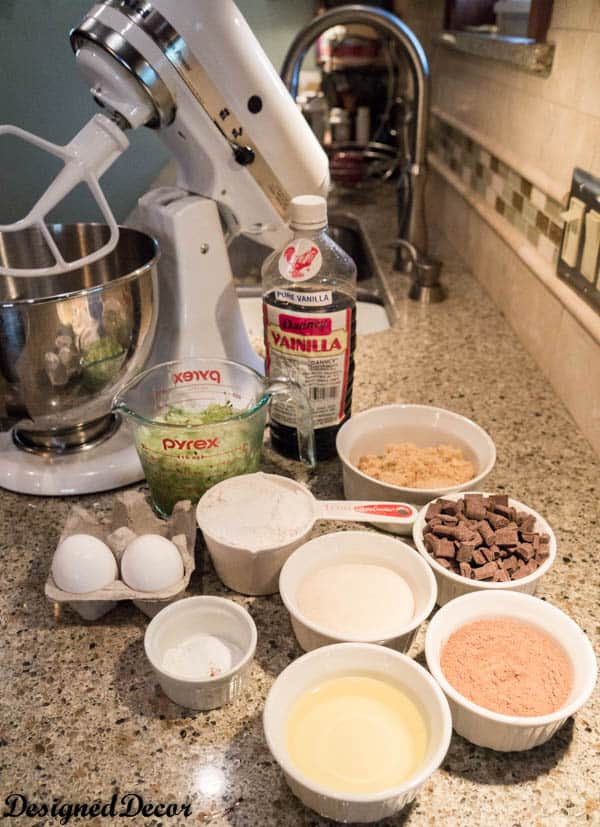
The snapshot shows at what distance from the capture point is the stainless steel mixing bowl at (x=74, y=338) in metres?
0.70

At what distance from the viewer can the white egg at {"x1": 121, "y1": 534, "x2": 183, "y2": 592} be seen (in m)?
0.60

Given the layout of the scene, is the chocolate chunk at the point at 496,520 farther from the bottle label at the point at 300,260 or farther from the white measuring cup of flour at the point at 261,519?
the bottle label at the point at 300,260

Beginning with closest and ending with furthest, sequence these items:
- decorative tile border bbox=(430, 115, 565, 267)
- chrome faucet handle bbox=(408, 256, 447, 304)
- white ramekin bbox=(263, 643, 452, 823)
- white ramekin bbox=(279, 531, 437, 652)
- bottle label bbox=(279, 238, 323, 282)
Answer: white ramekin bbox=(263, 643, 452, 823)
white ramekin bbox=(279, 531, 437, 652)
bottle label bbox=(279, 238, 323, 282)
decorative tile border bbox=(430, 115, 565, 267)
chrome faucet handle bbox=(408, 256, 447, 304)

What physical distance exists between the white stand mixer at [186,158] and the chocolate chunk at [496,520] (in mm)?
397

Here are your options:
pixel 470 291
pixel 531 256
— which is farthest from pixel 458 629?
pixel 470 291

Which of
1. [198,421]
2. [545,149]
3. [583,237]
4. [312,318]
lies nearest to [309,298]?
[312,318]

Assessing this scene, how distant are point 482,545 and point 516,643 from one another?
98 mm

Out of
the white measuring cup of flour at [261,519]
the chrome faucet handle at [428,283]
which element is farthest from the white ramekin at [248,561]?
the chrome faucet handle at [428,283]

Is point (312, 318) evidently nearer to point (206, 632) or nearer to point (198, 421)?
point (198, 421)

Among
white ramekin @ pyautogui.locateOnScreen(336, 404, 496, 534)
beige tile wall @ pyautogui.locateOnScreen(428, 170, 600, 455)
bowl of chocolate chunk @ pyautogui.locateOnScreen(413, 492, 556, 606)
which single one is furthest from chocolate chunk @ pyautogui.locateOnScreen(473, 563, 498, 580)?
beige tile wall @ pyautogui.locateOnScreen(428, 170, 600, 455)

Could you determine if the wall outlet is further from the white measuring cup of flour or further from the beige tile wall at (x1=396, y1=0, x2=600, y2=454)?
the white measuring cup of flour

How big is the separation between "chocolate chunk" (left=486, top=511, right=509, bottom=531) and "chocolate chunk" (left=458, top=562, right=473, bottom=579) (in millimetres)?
57

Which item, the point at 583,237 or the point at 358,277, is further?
the point at 358,277

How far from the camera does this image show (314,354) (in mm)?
773
